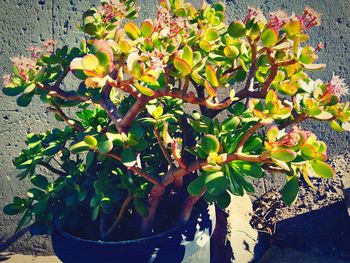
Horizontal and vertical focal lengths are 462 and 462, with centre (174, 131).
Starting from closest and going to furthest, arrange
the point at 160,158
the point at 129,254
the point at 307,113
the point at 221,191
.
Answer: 1. the point at 221,191
2. the point at 307,113
3. the point at 129,254
4. the point at 160,158

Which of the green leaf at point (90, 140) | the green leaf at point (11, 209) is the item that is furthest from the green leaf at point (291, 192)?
the green leaf at point (11, 209)

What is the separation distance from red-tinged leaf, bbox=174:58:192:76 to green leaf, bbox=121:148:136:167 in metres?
0.29

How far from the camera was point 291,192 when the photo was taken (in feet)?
4.03

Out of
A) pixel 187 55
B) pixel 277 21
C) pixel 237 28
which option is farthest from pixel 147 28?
pixel 277 21

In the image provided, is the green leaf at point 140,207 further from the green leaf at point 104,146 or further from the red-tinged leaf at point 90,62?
the red-tinged leaf at point 90,62

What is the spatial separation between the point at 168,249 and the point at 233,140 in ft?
1.41

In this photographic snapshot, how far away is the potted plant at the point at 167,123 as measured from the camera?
118cm

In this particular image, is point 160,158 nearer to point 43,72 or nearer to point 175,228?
point 175,228

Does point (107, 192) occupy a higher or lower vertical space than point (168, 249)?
higher

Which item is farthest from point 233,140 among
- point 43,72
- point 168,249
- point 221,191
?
point 43,72

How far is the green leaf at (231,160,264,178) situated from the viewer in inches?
47.1

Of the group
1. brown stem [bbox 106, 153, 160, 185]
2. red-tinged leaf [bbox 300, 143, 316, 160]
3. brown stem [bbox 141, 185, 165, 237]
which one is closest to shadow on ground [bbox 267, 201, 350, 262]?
brown stem [bbox 141, 185, 165, 237]

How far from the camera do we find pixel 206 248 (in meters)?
1.65

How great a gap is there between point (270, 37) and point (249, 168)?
342mm
